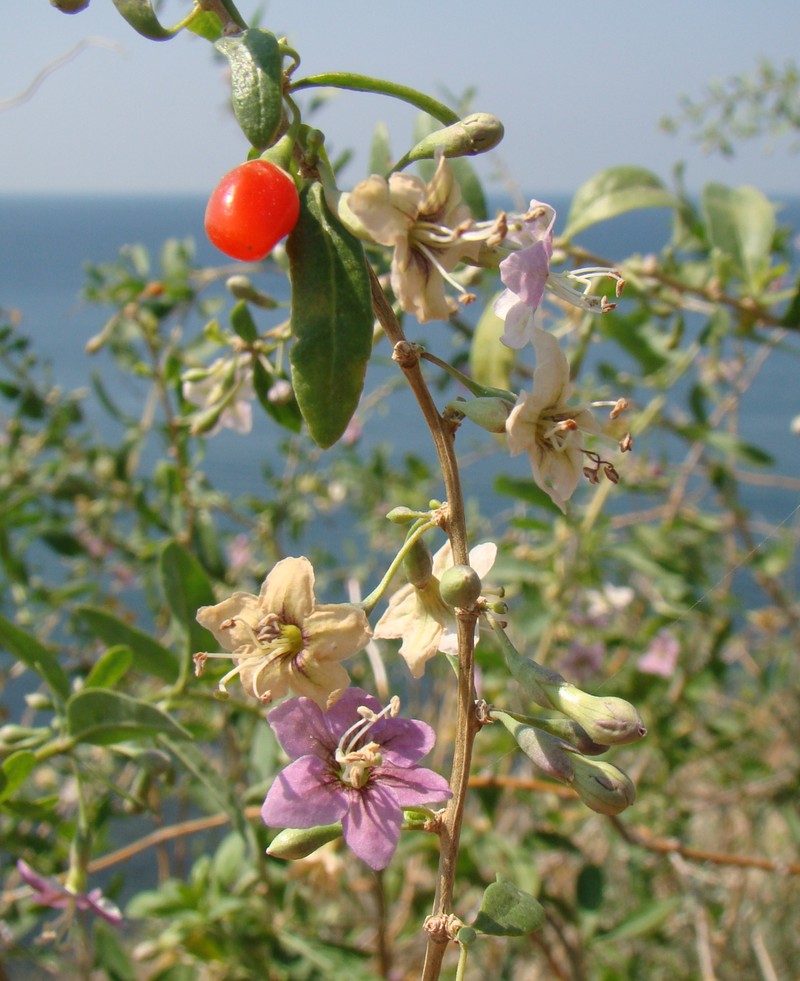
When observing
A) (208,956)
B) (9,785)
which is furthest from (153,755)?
(208,956)

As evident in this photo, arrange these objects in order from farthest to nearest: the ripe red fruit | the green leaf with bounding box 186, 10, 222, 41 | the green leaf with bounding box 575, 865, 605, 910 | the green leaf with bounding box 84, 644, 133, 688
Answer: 1. the green leaf with bounding box 575, 865, 605, 910
2. the green leaf with bounding box 84, 644, 133, 688
3. the green leaf with bounding box 186, 10, 222, 41
4. the ripe red fruit

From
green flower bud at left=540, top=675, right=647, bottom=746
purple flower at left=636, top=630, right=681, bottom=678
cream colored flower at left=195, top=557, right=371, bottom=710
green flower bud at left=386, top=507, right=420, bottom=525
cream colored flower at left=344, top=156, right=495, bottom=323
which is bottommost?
purple flower at left=636, top=630, right=681, bottom=678

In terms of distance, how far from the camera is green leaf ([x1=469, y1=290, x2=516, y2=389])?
4.04ft

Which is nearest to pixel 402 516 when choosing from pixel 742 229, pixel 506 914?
pixel 506 914

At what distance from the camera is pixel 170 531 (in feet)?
5.25

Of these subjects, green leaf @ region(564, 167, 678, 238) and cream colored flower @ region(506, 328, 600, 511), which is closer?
cream colored flower @ region(506, 328, 600, 511)

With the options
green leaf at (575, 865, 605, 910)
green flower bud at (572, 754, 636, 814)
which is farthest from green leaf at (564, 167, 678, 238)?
green leaf at (575, 865, 605, 910)

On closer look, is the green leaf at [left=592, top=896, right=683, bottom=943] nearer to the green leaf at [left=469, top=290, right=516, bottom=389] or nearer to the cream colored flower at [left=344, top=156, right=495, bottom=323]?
the green leaf at [left=469, top=290, right=516, bottom=389]

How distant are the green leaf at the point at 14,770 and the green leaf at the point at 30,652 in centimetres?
7

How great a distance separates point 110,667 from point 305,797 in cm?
38

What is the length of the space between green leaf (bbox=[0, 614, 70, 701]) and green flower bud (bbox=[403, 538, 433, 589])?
0.43 m

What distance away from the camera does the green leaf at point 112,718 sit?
75 centimetres

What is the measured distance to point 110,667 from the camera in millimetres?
859

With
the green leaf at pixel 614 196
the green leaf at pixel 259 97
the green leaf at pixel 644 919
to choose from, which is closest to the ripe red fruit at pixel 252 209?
the green leaf at pixel 259 97
